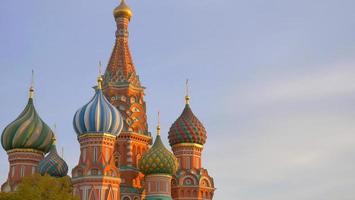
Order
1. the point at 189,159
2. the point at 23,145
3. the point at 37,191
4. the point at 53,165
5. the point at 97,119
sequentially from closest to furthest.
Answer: the point at 37,191 → the point at 97,119 → the point at 53,165 → the point at 23,145 → the point at 189,159

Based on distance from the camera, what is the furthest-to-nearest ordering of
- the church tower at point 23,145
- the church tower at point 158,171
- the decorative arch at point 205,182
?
1. the church tower at point 23,145
2. the decorative arch at point 205,182
3. the church tower at point 158,171

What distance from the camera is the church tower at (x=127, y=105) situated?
42.3 m

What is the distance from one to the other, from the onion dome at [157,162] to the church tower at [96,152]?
2.65 m

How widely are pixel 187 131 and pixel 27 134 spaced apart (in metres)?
10.9

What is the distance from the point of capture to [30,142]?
145 feet

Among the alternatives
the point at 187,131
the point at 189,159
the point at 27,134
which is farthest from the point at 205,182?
the point at 27,134

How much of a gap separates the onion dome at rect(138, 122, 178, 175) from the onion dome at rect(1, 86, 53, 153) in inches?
322

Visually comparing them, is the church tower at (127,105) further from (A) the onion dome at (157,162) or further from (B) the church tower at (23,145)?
(B) the church tower at (23,145)

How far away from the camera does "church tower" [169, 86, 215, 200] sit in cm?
4266

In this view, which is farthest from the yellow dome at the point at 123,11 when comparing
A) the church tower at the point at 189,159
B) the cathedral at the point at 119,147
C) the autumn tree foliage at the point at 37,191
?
the autumn tree foliage at the point at 37,191

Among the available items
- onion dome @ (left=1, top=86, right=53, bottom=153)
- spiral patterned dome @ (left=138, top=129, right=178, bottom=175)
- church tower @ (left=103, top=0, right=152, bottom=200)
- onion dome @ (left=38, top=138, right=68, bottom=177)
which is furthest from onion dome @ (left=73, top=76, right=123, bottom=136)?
onion dome @ (left=1, top=86, right=53, bottom=153)

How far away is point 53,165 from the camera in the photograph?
4256 centimetres

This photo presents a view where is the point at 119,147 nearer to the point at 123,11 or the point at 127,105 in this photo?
the point at 127,105

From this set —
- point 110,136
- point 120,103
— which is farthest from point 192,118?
point 110,136
